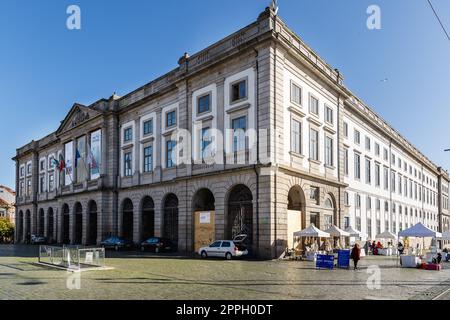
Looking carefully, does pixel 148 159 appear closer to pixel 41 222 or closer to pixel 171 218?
pixel 171 218

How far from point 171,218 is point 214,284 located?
73.3 ft

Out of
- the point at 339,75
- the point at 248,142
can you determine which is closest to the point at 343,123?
the point at 339,75

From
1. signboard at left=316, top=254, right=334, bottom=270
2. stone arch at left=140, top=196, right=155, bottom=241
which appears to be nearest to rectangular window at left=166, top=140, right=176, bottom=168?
stone arch at left=140, top=196, right=155, bottom=241

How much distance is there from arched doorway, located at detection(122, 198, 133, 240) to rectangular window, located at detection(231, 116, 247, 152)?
17.7m

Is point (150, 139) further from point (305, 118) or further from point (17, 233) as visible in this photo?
point (17, 233)

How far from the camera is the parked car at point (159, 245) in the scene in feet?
115

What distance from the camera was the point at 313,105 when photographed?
1341 inches

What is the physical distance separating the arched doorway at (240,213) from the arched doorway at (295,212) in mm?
2732

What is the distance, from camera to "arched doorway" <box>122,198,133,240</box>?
43.7 meters

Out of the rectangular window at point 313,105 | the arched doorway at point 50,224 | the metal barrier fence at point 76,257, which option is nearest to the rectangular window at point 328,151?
the rectangular window at point 313,105

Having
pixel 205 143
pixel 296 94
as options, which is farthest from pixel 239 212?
pixel 296 94

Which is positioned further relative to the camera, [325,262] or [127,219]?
[127,219]

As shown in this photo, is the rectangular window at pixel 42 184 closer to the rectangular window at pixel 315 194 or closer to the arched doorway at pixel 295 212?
the arched doorway at pixel 295 212

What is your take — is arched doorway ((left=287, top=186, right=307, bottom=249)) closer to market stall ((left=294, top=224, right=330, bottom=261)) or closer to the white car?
market stall ((left=294, top=224, right=330, bottom=261))
